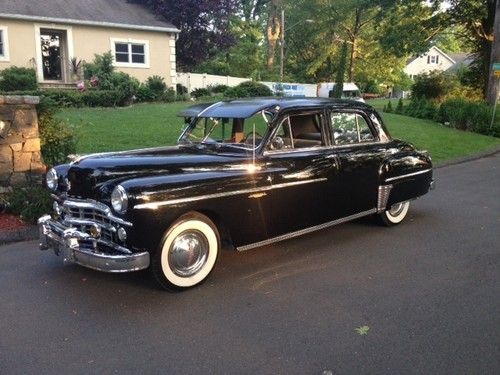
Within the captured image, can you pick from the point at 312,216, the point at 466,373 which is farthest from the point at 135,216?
the point at 466,373

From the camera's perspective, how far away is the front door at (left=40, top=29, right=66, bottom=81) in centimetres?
2317

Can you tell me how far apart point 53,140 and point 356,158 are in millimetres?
4381

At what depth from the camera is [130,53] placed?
81.5 feet

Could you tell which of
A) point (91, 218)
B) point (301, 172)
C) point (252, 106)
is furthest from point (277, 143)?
point (91, 218)

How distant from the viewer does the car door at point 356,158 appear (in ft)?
18.2

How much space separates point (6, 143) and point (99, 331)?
4.00 m

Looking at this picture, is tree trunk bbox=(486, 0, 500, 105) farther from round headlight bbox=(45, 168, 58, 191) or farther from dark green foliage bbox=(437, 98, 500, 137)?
round headlight bbox=(45, 168, 58, 191)

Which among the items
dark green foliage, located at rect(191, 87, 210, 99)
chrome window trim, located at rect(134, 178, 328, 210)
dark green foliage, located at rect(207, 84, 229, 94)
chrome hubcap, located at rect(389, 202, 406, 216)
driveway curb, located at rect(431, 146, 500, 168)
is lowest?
driveway curb, located at rect(431, 146, 500, 168)

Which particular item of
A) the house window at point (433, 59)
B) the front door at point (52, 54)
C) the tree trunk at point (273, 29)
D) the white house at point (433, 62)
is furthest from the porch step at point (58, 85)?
the house window at point (433, 59)

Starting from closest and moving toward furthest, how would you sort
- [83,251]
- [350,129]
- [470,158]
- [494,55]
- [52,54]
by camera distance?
1. [83,251]
2. [350,129]
3. [470,158]
4. [494,55]
5. [52,54]

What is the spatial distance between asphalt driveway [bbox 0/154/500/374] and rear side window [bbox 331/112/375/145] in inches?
45.8

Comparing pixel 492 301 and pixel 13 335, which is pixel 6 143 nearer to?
pixel 13 335

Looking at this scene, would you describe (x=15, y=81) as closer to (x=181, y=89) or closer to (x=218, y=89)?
(x=181, y=89)

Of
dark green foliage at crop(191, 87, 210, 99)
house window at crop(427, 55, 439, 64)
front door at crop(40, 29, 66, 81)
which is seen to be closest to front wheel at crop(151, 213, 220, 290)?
front door at crop(40, 29, 66, 81)
